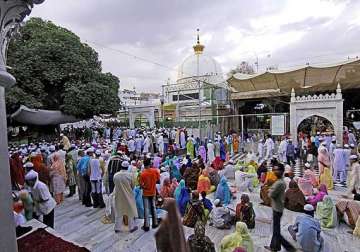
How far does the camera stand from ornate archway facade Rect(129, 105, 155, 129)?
72.2 ft

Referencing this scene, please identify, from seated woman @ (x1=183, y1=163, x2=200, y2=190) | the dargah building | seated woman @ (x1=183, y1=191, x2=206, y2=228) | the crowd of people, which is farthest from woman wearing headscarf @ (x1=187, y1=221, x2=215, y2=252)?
the dargah building

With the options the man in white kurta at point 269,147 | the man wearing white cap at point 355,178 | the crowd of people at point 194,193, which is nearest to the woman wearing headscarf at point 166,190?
the crowd of people at point 194,193

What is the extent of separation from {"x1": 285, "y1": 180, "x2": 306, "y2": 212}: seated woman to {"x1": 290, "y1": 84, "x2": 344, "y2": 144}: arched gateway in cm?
903

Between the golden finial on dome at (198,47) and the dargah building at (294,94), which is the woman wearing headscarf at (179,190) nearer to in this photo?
the dargah building at (294,94)

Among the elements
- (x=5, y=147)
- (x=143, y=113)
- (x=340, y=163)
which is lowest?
(x=340, y=163)

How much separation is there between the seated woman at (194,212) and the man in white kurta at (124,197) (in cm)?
103

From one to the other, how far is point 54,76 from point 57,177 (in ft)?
36.8

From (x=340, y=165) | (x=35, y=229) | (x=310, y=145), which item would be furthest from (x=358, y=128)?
(x=35, y=229)

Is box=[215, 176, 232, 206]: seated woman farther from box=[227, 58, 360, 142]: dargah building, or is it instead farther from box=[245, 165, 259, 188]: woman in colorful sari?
box=[227, 58, 360, 142]: dargah building

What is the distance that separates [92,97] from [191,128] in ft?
21.0

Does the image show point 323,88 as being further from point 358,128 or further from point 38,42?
point 38,42

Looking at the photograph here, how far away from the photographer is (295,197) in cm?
606

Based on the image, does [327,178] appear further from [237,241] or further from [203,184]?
[237,241]

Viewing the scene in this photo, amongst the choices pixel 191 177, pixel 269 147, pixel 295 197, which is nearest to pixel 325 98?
pixel 269 147
